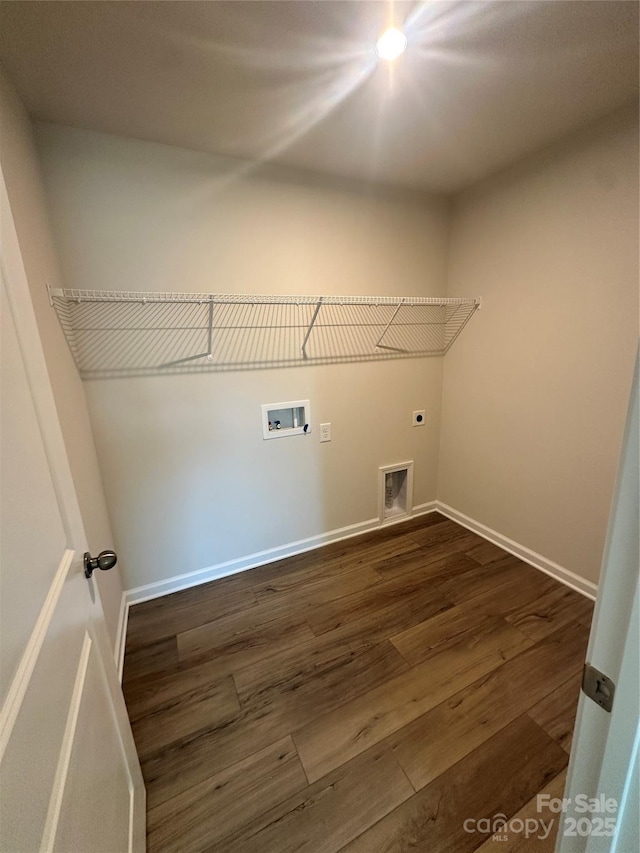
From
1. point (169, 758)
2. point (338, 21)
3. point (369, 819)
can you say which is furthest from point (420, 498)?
point (338, 21)

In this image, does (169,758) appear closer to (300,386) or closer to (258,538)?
(258,538)

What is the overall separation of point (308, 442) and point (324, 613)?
3.37ft

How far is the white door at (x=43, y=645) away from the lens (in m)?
0.45

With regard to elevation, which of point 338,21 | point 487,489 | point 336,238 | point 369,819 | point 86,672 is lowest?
point 369,819

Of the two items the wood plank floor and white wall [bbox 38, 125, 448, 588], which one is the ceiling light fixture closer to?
white wall [bbox 38, 125, 448, 588]

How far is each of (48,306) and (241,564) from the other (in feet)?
5.77

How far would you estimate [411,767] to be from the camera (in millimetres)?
1195

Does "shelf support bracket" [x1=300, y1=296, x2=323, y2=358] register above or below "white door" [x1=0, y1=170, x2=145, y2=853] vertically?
above

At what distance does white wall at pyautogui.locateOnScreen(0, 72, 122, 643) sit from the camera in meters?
1.15

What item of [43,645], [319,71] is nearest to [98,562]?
[43,645]

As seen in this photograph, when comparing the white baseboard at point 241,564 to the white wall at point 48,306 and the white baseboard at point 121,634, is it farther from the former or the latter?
the white wall at point 48,306

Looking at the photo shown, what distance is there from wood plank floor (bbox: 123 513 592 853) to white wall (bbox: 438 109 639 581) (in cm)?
47

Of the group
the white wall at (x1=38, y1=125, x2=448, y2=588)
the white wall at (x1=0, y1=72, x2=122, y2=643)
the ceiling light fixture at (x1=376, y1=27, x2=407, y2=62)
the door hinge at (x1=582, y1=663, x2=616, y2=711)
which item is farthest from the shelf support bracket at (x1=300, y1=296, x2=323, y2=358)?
the door hinge at (x1=582, y1=663, x2=616, y2=711)

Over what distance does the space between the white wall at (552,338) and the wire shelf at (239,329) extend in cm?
35
